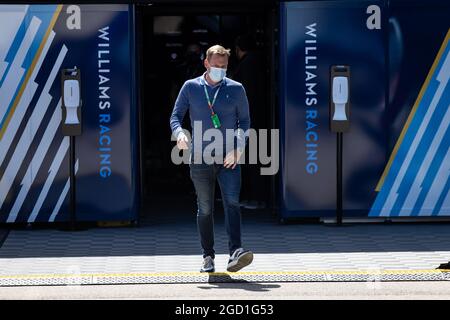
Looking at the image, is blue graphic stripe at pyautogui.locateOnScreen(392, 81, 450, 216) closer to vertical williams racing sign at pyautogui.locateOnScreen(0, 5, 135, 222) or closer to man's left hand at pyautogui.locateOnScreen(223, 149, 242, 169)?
vertical williams racing sign at pyautogui.locateOnScreen(0, 5, 135, 222)

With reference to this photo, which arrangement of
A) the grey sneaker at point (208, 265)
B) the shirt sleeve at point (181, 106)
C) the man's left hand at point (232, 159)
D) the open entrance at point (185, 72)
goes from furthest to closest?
the open entrance at point (185, 72)
the grey sneaker at point (208, 265)
the shirt sleeve at point (181, 106)
the man's left hand at point (232, 159)

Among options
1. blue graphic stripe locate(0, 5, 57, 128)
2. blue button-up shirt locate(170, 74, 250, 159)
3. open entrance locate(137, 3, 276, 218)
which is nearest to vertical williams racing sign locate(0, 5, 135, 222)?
blue graphic stripe locate(0, 5, 57, 128)

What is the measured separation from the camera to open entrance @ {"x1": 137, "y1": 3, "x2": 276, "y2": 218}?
43.5 feet

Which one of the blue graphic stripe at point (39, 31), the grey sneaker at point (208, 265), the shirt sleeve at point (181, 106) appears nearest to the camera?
the shirt sleeve at point (181, 106)

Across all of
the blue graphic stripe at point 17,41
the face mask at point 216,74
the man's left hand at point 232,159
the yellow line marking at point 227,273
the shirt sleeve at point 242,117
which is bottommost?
the yellow line marking at point 227,273

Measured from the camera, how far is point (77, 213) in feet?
39.0

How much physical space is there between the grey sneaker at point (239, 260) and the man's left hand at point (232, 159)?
70cm

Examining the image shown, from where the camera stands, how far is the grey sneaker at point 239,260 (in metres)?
8.98

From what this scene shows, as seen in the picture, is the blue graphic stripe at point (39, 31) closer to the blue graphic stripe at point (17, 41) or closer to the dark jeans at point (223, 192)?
the blue graphic stripe at point (17, 41)

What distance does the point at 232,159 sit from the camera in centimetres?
894

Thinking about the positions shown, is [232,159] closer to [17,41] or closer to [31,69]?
[31,69]

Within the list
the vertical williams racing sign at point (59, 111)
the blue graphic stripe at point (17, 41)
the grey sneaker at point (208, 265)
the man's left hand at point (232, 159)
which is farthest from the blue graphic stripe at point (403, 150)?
the blue graphic stripe at point (17, 41)

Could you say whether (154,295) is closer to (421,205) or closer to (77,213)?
(77,213)

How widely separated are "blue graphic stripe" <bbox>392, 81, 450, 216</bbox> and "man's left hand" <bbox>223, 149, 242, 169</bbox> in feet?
11.7
